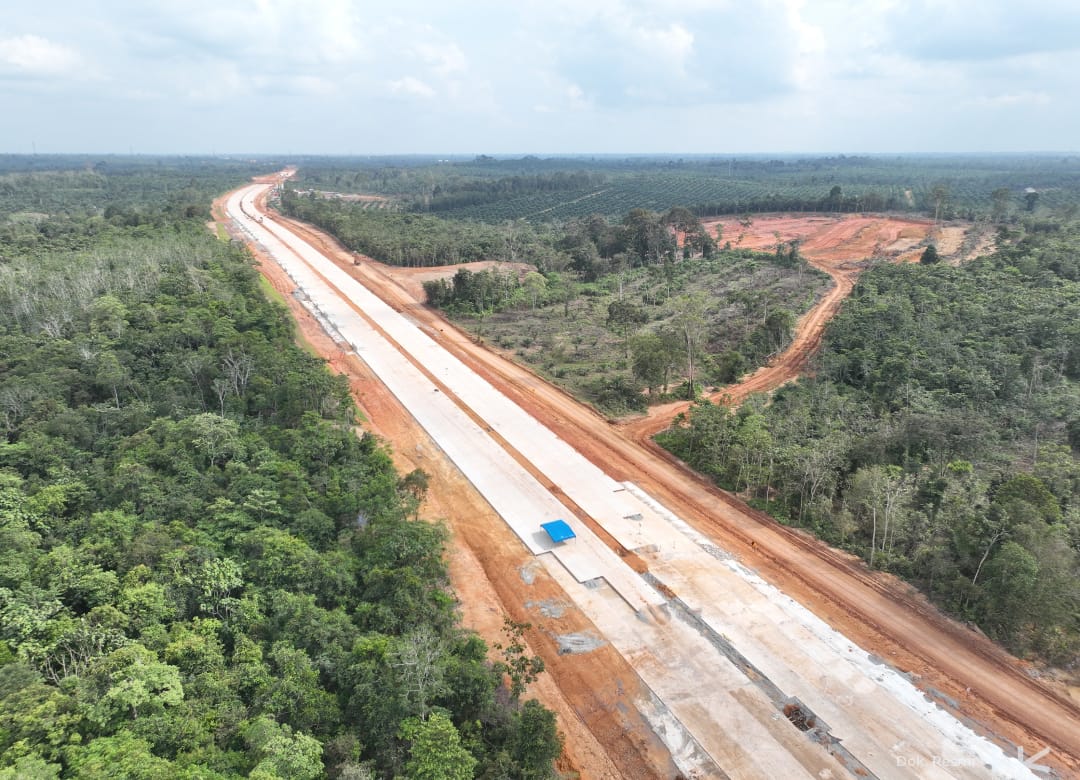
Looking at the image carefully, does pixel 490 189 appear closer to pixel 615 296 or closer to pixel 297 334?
pixel 615 296

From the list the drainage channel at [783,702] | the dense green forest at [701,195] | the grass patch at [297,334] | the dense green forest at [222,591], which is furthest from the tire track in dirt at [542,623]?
the dense green forest at [701,195]

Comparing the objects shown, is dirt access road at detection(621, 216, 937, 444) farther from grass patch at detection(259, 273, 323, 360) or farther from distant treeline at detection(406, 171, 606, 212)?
distant treeline at detection(406, 171, 606, 212)

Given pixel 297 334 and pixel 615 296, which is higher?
pixel 615 296

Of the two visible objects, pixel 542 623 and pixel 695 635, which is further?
pixel 542 623

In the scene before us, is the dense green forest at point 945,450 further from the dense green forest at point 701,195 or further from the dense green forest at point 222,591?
the dense green forest at point 701,195

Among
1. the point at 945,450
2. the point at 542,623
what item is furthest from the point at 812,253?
the point at 542,623

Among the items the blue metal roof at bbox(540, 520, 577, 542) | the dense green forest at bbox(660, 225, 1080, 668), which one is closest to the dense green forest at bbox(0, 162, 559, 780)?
the blue metal roof at bbox(540, 520, 577, 542)
